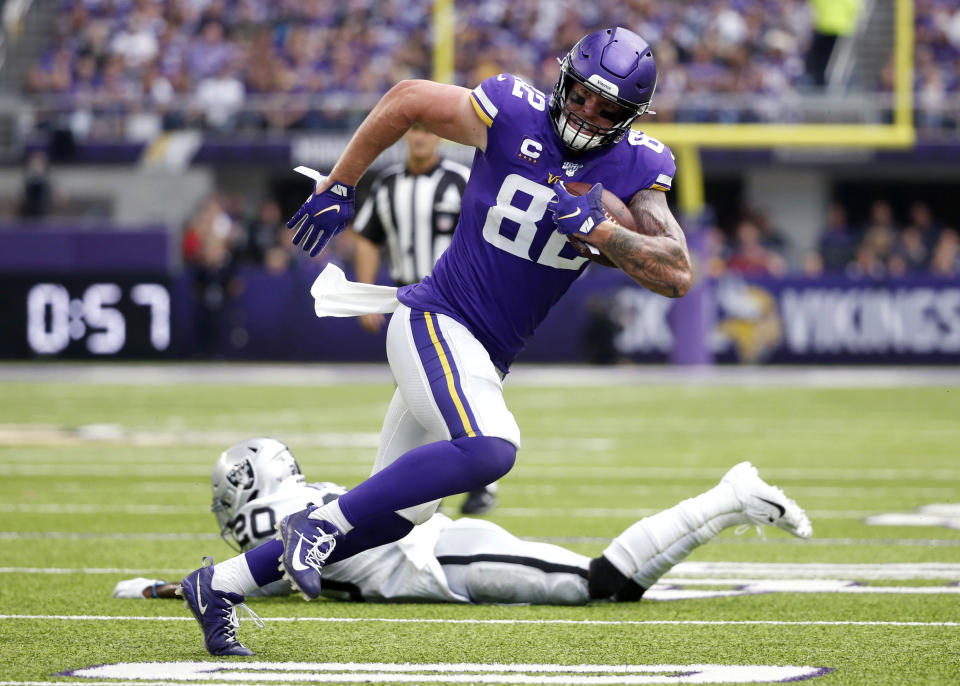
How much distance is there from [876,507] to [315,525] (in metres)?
4.14

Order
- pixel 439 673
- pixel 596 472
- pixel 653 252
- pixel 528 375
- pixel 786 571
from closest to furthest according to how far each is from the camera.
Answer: pixel 439 673 → pixel 653 252 → pixel 786 571 → pixel 596 472 → pixel 528 375

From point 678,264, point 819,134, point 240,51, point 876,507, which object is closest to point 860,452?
point 876,507

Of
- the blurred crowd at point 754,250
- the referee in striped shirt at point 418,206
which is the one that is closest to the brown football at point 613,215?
the referee in striped shirt at point 418,206

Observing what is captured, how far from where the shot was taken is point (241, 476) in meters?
4.80

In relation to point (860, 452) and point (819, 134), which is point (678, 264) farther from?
point (819, 134)

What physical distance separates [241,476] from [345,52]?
19.9 m

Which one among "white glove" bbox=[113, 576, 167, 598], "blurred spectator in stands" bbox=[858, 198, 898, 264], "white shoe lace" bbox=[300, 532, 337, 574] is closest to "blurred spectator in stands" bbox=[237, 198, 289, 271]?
"blurred spectator in stands" bbox=[858, 198, 898, 264]

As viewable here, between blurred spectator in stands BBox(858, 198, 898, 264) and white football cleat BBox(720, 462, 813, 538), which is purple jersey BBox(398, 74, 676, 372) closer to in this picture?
white football cleat BBox(720, 462, 813, 538)

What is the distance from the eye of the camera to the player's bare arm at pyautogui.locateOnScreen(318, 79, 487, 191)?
429 cm

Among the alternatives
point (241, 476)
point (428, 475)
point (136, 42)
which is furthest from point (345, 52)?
point (428, 475)

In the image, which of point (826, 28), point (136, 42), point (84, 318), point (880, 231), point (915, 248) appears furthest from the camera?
point (136, 42)

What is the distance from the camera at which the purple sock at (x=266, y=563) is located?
395 cm

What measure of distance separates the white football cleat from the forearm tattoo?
672 millimetres

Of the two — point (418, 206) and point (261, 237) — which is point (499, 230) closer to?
point (418, 206)
